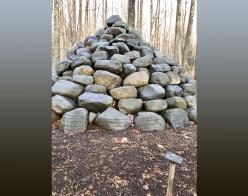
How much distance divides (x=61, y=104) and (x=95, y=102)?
16.0 inches

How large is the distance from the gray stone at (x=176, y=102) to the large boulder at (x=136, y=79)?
0.40 meters

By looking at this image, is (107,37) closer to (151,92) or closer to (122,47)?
(122,47)

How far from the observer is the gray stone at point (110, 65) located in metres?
3.55

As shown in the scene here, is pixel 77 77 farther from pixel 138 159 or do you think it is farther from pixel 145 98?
pixel 138 159

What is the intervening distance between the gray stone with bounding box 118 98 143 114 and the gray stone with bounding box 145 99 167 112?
0.09 m

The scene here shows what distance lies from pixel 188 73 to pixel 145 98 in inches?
41.7

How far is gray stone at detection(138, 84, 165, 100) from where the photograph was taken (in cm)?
351

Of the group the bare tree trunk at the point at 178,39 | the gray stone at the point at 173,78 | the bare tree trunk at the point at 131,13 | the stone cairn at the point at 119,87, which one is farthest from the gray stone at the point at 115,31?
the gray stone at the point at 173,78

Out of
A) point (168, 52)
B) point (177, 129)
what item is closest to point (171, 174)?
point (177, 129)

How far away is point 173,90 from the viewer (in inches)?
144

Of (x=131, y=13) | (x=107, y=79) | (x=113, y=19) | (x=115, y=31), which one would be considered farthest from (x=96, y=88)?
(x=131, y=13)

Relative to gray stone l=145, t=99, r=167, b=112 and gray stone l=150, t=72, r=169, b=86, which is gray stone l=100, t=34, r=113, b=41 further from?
gray stone l=145, t=99, r=167, b=112

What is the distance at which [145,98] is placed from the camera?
11.5 ft

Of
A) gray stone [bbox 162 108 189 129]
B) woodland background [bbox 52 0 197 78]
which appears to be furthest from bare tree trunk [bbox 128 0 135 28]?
gray stone [bbox 162 108 189 129]
